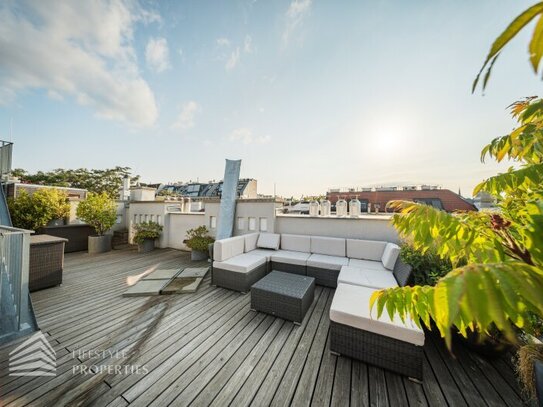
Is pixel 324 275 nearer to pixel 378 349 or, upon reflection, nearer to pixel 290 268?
pixel 290 268

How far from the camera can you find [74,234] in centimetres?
721

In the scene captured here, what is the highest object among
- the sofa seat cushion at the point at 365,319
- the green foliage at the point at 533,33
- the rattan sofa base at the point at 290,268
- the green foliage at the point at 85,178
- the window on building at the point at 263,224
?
the green foliage at the point at 85,178

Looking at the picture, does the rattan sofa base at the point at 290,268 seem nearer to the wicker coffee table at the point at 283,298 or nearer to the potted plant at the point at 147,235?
the wicker coffee table at the point at 283,298

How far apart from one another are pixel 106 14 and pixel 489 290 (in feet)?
27.3

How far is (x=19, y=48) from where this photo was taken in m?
5.00

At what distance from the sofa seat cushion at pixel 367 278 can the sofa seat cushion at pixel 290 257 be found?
97 cm

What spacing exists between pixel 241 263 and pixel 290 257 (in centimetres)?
122

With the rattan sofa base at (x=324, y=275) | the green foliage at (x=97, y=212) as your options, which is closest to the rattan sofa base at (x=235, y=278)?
the rattan sofa base at (x=324, y=275)

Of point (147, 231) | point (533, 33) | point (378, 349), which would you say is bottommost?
point (378, 349)

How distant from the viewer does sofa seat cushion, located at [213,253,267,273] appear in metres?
4.17

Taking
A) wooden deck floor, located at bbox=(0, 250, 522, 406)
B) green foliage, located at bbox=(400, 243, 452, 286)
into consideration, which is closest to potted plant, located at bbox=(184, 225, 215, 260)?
wooden deck floor, located at bbox=(0, 250, 522, 406)

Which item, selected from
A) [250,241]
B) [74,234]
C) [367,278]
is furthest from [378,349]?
[74,234]

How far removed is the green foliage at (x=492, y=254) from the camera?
68 cm

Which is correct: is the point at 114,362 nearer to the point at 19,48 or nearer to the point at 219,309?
the point at 219,309
